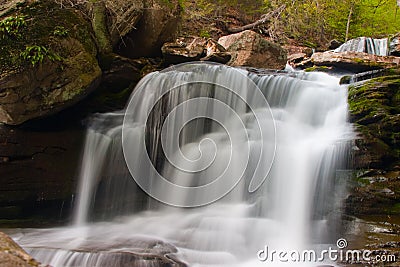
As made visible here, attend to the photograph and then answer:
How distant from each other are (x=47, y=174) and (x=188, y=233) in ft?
9.55

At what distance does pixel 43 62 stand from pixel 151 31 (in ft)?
10.7

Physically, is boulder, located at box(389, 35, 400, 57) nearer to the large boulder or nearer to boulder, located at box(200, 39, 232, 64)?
boulder, located at box(200, 39, 232, 64)

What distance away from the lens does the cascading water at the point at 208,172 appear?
170 inches

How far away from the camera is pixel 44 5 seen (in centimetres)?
551

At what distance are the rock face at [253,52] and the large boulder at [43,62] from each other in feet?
15.6

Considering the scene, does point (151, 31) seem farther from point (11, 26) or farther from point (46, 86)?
point (11, 26)

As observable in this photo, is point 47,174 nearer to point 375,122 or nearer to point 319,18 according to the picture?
point 375,122

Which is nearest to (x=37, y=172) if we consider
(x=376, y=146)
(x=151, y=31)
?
(x=151, y=31)

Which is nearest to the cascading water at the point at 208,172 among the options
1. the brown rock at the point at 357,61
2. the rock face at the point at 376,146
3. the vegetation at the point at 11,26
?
the rock face at the point at 376,146

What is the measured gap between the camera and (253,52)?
9.60 meters

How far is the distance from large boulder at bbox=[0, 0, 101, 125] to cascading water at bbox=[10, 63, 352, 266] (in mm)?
1091

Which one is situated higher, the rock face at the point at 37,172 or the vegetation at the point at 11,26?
the vegetation at the point at 11,26

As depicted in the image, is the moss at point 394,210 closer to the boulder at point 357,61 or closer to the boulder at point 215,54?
the boulder at point 215,54

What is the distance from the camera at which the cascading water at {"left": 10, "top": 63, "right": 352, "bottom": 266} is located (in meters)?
4.31
